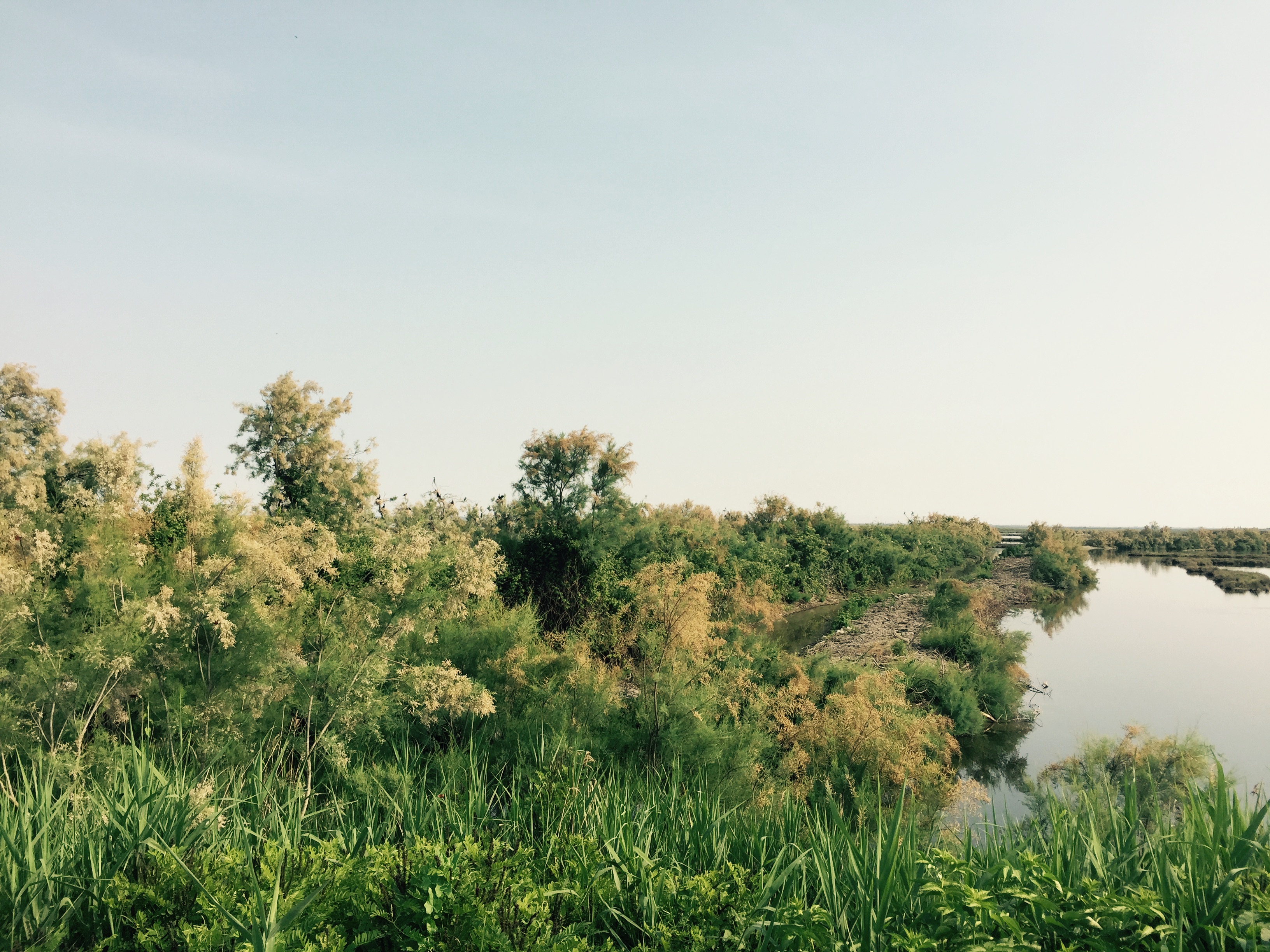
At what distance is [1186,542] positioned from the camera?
290ft

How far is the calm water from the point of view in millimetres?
17234

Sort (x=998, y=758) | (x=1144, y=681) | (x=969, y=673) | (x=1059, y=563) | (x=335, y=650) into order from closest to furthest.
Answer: (x=335, y=650) → (x=998, y=758) → (x=969, y=673) → (x=1144, y=681) → (x=1059, y=563)

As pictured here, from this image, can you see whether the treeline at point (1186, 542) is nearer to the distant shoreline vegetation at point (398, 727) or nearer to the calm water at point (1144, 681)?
the calm water at point (1144, 681)

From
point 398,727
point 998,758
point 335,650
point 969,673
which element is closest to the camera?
point 335,650

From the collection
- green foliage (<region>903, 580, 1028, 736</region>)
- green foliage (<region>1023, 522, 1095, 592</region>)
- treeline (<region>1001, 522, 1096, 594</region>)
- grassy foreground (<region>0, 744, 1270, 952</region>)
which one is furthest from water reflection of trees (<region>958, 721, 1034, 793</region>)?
green foliage (<region>1023, 522, 1095, 592</region>)

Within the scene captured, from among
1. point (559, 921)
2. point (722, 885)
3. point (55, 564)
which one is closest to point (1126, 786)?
point (722, 885)

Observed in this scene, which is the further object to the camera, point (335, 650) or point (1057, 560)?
point (1057, 560)

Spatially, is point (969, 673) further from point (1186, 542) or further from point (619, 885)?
point (1186, 542)

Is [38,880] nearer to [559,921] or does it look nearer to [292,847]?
[292,847]

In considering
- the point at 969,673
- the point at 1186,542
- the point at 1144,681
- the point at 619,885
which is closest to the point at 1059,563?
the point at 1144,681

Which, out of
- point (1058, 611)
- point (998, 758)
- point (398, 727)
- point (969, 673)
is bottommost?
point (998, 758)

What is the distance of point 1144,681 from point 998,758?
34.2 ft

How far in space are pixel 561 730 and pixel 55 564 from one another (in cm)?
680

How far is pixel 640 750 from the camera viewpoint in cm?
1126
